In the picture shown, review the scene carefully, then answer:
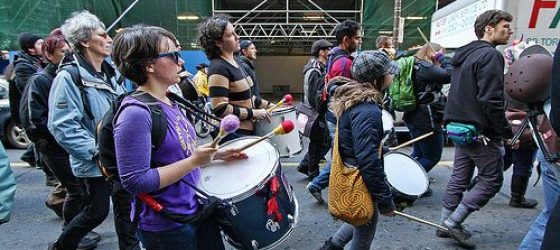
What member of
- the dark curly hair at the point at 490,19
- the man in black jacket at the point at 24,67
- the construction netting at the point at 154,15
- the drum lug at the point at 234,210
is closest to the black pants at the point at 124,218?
the drum lug at the point at 234,210

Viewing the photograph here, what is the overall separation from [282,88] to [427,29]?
10446 mm

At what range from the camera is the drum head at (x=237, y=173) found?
73.4 inches

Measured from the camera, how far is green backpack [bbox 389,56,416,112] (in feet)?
14.8

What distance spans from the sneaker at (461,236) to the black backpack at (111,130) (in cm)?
264

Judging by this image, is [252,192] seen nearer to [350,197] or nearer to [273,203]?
[273,203]

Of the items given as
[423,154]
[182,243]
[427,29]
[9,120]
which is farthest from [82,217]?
[427,29]

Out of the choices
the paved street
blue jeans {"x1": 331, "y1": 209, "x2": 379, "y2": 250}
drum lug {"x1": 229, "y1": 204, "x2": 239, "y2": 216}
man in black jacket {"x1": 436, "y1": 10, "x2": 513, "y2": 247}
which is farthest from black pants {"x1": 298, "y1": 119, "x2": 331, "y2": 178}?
drum lug {"x1": 229, "y1": 204, "x2": 239, "y2": 216}

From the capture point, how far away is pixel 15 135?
7.51 m

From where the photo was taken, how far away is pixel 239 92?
3.18m

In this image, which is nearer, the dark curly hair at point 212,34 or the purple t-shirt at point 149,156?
the purple t-shirt at point 149,156

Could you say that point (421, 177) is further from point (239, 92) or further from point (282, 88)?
point (282, 88)

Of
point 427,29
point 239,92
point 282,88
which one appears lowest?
point 282,88

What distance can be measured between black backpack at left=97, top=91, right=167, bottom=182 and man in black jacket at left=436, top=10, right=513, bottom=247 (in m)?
2.44

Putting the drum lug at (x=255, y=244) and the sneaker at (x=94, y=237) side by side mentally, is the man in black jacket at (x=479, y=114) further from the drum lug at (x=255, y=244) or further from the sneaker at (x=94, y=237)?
the sneaker at (x=94, y=237)
